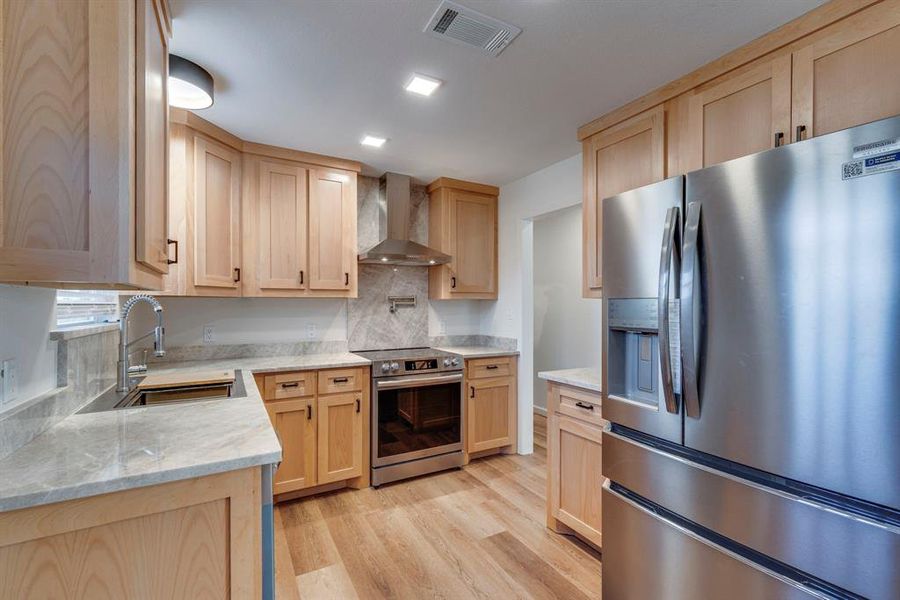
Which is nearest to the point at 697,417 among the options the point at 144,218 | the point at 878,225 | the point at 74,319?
the point at 878,225

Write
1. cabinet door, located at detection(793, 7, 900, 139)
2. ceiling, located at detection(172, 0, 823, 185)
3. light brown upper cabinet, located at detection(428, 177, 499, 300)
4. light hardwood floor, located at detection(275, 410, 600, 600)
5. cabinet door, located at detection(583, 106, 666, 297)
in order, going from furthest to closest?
light brown upper cabinet, located at detection(428, 177, 499, 300), cabinet door, located at detection(583, 106, 666, 297), light hardwood floor, located at detection(275, 410, 600, 600), ceiling, located at detection(172, 0, 823, 185), cabinet door, located at detection(793, 7, 900, 139)

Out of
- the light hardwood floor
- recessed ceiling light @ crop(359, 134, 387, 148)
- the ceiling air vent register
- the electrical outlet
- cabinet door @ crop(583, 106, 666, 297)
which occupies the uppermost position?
recessed ceiling light @ crop(359, 134, 387, 148)

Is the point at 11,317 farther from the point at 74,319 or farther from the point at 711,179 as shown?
the point at 711,179

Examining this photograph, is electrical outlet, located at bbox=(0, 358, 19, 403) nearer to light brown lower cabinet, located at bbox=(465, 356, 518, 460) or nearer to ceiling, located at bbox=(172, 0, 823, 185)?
ceiling, located at bbox=(172, 0, 823, 185)

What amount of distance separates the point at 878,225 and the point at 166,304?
3513 mm

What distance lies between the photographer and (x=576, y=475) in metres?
2.13

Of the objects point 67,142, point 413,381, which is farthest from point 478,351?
point 67,142

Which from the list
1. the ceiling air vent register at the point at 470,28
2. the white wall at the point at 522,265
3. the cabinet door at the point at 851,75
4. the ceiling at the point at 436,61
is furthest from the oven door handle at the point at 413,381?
the cabinet door at the point at 851,75

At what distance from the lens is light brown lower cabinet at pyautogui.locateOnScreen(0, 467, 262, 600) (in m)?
0.88

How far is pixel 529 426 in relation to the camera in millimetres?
3629

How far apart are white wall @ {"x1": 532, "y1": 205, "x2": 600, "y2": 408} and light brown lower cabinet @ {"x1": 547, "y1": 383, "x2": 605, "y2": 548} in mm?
2091

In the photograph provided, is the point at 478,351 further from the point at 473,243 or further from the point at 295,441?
the point at 295,441

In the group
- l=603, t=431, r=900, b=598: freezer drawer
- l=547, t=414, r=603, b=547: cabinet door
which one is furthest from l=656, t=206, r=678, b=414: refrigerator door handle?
l=547, t=414, r=603, b=547: cabinet door

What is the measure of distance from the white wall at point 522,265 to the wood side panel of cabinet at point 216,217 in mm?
2245
